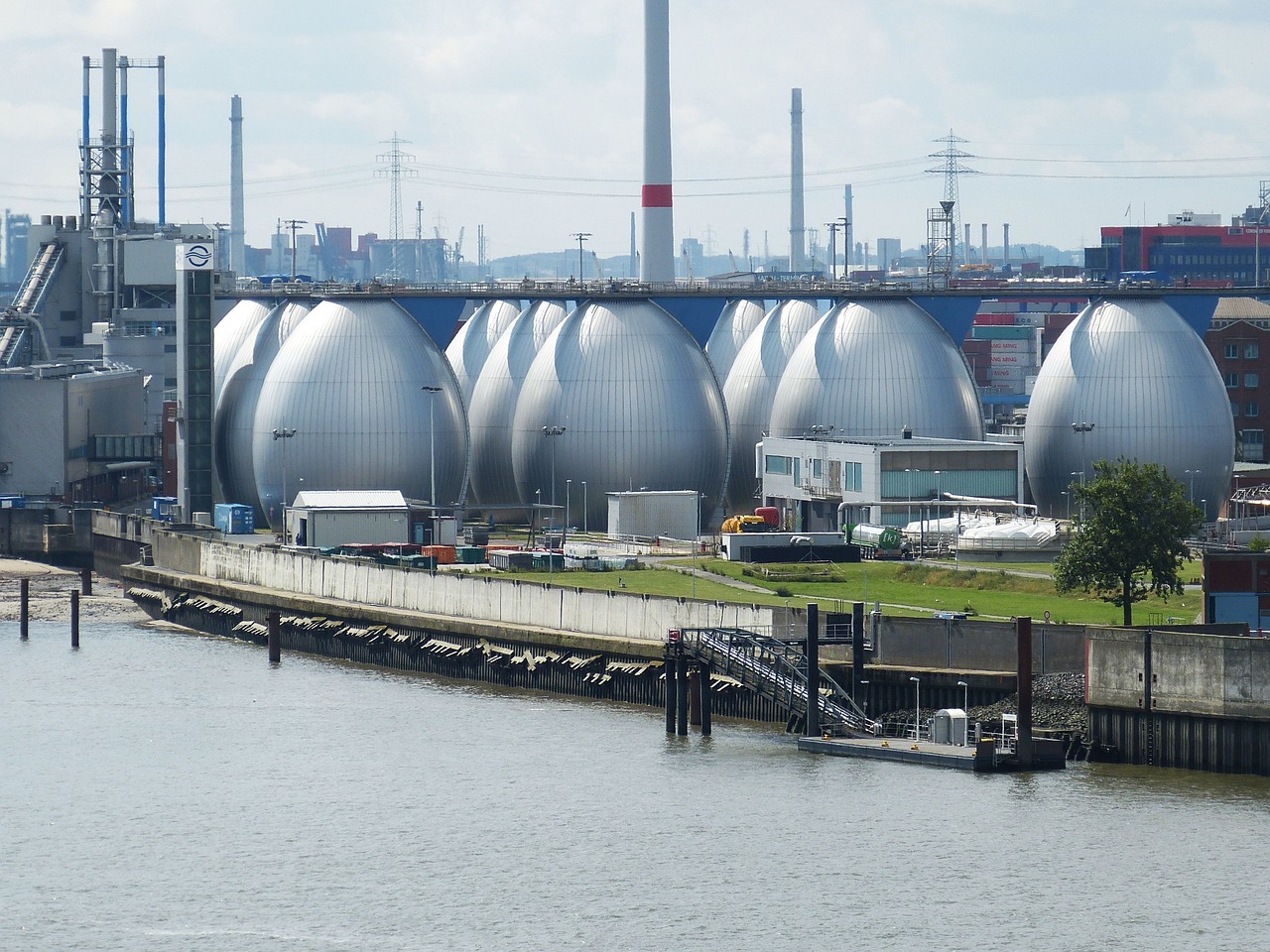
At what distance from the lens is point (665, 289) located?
100812 mm

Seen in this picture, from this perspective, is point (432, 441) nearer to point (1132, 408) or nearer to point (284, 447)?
point (284, 447)

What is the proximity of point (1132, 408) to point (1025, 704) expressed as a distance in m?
43.2

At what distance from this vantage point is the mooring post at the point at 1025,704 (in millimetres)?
48750

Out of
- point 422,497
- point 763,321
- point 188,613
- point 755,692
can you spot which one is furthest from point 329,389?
point 755,692

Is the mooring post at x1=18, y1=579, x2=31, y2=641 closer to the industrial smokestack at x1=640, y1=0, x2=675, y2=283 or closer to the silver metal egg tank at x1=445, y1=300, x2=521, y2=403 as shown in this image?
the silver metal egg tank at x1=445, y1=300, x2=521, y2=403

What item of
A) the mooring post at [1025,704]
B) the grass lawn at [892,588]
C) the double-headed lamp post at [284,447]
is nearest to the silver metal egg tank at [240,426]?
the double-headed lamp post at [284,447]

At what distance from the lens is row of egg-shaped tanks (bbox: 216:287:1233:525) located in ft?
290

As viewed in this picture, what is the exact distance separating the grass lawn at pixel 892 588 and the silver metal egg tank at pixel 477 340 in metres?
31.9

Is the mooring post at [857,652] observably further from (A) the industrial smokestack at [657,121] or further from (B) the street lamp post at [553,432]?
(A) the industrial smokestack at [657,121]

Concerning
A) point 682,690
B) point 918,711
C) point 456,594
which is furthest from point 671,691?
point 456,594

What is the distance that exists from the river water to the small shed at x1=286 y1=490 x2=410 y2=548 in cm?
2204

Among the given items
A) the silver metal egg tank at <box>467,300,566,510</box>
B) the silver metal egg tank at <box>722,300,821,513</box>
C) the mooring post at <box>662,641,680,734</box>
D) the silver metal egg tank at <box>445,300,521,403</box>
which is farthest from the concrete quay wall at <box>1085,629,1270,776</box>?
the silver metal egg tank at <box>445,300,521,403</box>

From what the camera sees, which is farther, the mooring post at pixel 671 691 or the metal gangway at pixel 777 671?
the mooring post at pixel 671 691

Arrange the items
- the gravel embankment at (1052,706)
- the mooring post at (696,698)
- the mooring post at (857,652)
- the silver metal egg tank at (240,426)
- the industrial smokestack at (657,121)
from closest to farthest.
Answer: the gravel embankment at (1052,706) < the mooring post at (857,652) < the mooring post at (696,698) < the silver metal egg tank at (240,426) < the industrial smokestack at (657,121)
